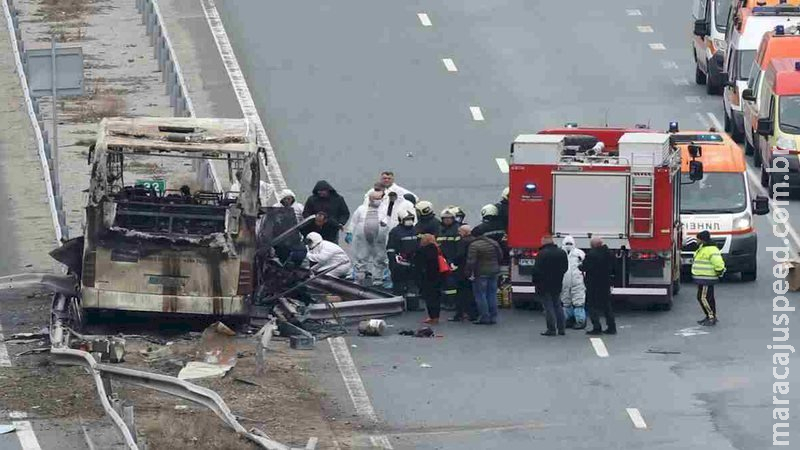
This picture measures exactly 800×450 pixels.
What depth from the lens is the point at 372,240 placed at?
33562mm

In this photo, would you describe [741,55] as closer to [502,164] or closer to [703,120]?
[703,120]

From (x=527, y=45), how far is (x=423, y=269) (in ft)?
59.4

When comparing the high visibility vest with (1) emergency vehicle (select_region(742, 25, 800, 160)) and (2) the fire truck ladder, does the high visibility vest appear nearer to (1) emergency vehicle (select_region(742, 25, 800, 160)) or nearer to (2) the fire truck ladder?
(2) the fire truck ladder

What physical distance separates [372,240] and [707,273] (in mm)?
4342

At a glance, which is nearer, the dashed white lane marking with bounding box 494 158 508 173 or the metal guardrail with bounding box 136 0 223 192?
the metal guardrail with bounding box 136 0 223 192

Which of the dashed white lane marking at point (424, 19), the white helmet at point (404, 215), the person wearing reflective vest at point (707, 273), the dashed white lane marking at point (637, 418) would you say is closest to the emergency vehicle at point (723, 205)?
the person wearing reflective vest at point (707, 273)

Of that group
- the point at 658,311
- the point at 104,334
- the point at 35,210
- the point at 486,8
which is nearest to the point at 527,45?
the point at 486,8

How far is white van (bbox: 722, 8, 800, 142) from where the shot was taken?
145ft

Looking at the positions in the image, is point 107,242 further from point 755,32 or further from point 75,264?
point 755,32

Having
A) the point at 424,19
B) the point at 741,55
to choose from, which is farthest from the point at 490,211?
the point at 424,19

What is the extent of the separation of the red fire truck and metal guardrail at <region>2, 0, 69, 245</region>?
5.78m

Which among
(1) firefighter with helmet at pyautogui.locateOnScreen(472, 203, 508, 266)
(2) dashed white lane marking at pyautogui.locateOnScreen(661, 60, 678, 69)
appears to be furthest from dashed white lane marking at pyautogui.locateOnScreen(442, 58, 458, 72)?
(1) firefighter with helmet at pyautogui.locateOnScreen(472, 203, 508, 266)

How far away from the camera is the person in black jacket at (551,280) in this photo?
3106 cm

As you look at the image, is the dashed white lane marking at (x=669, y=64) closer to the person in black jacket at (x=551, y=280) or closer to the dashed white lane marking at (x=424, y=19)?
the dashed white lane marking at (x=424, y=19)
